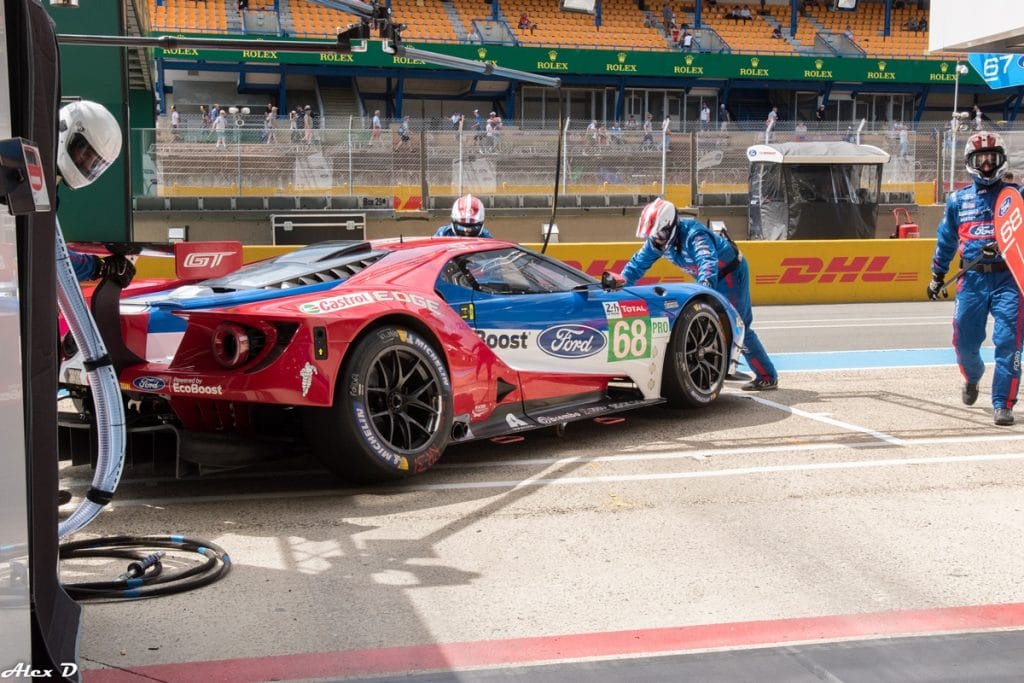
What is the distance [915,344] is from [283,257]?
27.8ft

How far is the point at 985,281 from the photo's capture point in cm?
803

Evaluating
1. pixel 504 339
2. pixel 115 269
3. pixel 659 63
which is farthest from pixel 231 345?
pixel 659 63

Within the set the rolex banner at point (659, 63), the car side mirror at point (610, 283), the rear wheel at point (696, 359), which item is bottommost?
the rear wheel at point (696, 359)

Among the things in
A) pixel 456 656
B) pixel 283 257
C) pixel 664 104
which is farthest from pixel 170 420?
pixel 664 104

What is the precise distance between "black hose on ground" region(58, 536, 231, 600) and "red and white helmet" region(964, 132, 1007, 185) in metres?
5.88

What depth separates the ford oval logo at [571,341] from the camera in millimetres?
7008

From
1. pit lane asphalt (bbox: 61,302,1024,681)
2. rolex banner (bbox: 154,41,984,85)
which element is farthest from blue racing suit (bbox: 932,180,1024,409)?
rolex banner (bbox: 154,41,984,85)

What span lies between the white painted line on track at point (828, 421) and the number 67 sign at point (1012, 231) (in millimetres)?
1456

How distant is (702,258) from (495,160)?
1405 centimetres

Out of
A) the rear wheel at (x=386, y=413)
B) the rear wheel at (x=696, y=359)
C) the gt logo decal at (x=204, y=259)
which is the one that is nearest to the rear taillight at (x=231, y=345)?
the rear wheel at (x=386, y=413)

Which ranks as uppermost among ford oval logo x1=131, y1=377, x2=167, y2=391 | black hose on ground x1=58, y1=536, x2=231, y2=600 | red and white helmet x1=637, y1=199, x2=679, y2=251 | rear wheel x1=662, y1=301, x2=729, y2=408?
red and white helmet x1=637, y1=199, x2=679, y2=251

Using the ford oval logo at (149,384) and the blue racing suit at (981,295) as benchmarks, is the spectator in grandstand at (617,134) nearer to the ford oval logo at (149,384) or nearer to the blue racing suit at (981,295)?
the blue racing suit at (981,295)

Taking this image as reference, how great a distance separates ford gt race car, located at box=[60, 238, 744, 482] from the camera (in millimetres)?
5461

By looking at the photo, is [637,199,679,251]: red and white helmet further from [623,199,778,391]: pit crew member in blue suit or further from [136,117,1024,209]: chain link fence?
[136,117,1024,209]: chain link fence
